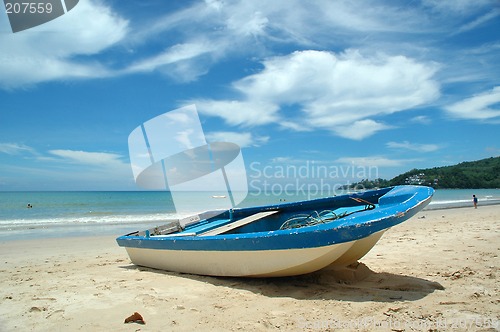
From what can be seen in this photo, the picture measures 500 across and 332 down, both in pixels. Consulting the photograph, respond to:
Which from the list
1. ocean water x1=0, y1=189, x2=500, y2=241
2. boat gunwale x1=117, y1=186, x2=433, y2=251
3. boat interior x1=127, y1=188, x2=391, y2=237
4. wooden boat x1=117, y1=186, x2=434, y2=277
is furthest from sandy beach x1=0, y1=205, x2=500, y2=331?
ocean water x1=0, y1=189, x2=500, y2=241

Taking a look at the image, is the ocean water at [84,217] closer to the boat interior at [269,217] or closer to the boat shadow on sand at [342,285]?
the boat interior at [269,217]

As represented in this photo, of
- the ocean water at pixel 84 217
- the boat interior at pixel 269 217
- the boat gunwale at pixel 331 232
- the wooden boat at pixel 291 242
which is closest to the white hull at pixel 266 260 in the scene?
the wooden boat at pixel 291 242

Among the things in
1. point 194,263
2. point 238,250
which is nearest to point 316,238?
point 238,250

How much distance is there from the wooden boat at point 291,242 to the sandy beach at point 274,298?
27cm

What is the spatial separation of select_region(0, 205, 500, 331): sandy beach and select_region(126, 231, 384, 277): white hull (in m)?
0.18

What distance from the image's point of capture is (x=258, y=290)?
485 cm

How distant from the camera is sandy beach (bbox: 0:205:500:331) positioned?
362cm

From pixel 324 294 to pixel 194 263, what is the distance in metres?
2.23

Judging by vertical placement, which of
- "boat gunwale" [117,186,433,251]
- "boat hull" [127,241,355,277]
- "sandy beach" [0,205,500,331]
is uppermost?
"boat gunwale" [117,186,433,251]

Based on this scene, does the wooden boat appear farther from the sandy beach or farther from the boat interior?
the sandy beach

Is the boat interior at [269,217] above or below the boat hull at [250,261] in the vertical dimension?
above

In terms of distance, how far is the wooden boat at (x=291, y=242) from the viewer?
420 cm

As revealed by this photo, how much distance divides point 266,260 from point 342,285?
1.11 meters

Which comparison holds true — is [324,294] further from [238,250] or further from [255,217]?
[255,217]
